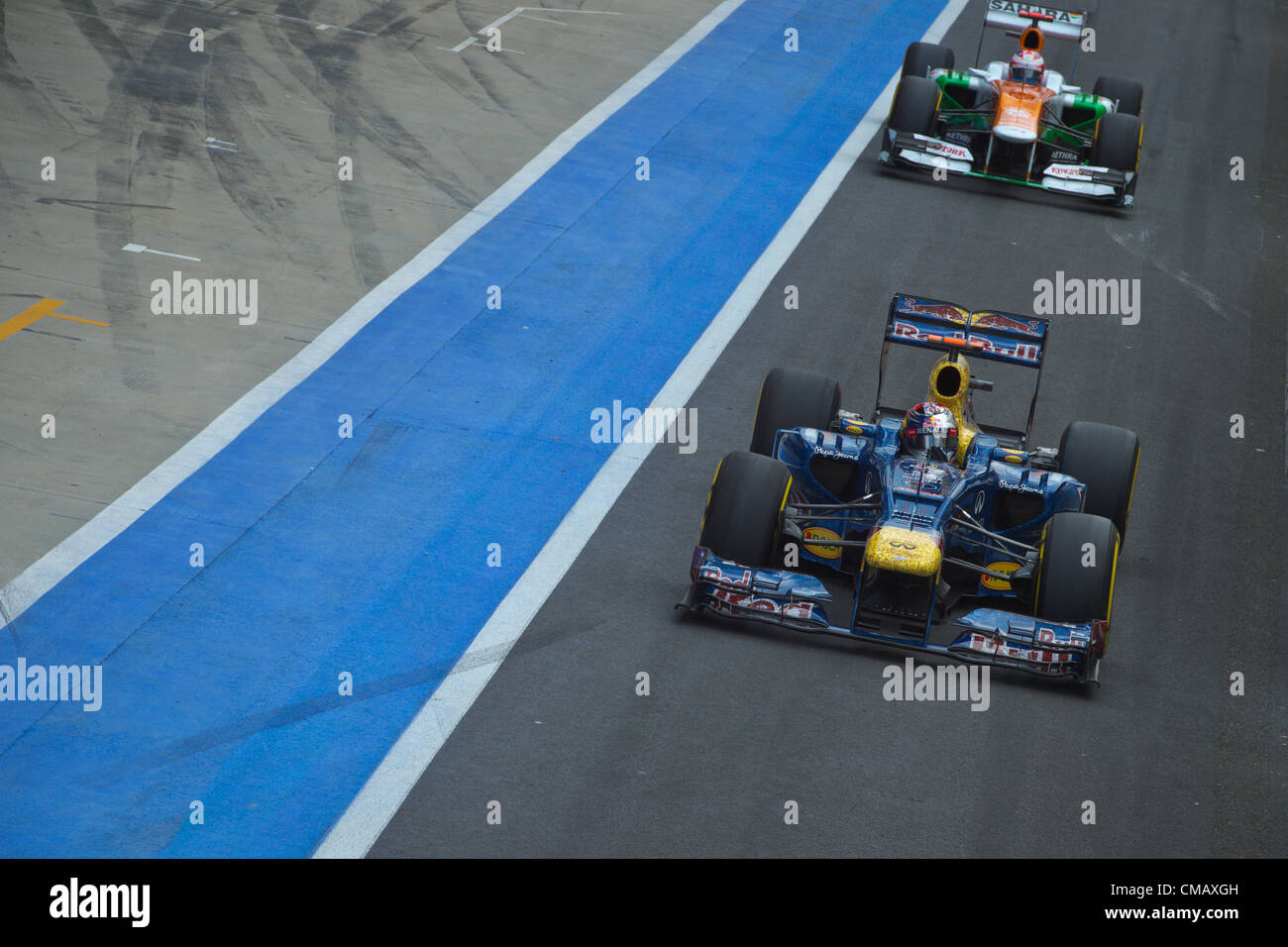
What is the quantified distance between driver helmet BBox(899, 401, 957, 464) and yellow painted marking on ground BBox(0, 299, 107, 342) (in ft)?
22.1

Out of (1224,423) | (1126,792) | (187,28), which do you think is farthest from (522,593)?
(187,28)

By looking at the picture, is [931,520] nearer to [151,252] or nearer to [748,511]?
[748,511]

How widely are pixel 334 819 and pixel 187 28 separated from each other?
16418 mm

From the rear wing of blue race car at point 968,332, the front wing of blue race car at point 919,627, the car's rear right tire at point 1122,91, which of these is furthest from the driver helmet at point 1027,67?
the front wing of blue race car at point 919,627

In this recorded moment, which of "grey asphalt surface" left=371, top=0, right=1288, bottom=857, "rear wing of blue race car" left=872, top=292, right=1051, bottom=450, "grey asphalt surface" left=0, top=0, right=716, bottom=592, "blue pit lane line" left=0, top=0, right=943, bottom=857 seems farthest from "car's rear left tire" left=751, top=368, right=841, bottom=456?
"grey asphalt surface" left=0, top=0, right=716, bottom=592

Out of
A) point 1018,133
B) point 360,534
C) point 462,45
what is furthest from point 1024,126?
point 360,534

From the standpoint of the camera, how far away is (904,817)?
8344mm

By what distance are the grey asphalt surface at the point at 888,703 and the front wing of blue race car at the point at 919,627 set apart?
0.53 feet

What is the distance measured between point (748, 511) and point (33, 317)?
6.63m

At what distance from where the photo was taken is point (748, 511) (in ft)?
32.6

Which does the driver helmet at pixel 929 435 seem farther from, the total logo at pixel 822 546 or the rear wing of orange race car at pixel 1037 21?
the rear wing of orange race car at pixel 1037 21

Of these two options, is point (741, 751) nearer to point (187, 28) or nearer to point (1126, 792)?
point (1126, 792)

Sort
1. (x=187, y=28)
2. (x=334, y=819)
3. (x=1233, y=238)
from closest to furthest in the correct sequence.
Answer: (x=334, y=819), (x=1233, y=238), (x=187, y=28)

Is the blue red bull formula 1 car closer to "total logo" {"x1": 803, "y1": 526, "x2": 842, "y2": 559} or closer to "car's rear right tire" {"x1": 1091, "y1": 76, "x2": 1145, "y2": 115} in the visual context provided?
"total logo" {"x1": 803, "y1": 526, "x2": 842, "y2": 559}
